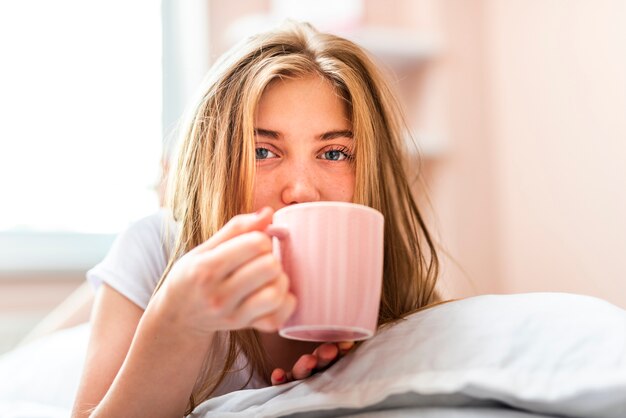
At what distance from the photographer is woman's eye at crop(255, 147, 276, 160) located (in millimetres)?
813

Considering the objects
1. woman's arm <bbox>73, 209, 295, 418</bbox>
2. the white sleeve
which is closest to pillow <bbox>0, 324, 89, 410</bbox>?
the white sleeve

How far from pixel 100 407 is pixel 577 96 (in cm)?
136

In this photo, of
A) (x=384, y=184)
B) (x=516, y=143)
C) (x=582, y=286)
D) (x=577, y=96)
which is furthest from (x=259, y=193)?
(x=516, y=143)

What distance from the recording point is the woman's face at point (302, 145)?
79 centimetres

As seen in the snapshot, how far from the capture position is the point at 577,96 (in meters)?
1.65

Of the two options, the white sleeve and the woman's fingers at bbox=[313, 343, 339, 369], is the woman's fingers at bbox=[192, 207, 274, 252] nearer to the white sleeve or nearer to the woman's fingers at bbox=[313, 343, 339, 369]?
the woman's fingers at bbox=[313, 343, 339, 369]

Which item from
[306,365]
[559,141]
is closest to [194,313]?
[306,365]

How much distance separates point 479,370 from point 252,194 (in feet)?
1.12

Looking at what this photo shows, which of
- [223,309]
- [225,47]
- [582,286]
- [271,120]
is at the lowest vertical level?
[582,286]

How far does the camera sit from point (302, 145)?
2.62 feet

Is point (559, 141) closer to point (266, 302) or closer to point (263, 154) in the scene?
point (263, 154)

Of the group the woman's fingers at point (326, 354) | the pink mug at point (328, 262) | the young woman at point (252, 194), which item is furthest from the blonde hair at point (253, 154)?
the pink mug at point (328, 262)

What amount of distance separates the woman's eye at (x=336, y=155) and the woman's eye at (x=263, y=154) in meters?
0.07

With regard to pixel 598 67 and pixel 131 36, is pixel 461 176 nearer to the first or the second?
pixel 598 67
